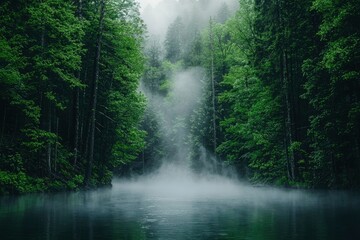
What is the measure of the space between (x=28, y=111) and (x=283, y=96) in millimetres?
17652

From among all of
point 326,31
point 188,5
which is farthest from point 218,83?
point 188,5

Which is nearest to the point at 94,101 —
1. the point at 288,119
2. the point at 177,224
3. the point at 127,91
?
the point at 127,91

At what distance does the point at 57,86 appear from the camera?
25547mm

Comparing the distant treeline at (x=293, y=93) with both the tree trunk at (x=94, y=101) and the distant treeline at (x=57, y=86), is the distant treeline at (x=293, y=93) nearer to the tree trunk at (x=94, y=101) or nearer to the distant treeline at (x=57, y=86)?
the distant treeline at (x=57, y=86)

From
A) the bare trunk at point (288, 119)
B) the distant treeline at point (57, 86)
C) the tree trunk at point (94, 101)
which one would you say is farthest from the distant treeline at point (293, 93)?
the tree trunk at point (94, 101)

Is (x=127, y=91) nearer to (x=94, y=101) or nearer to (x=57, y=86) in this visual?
(x=94, y=101)

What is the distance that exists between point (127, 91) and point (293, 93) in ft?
42.8

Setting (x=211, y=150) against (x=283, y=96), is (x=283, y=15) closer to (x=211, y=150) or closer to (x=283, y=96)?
(x=283, y=96)

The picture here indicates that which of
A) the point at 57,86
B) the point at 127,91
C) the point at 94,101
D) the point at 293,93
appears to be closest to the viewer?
the point at 57,86

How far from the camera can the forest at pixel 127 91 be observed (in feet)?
68.6

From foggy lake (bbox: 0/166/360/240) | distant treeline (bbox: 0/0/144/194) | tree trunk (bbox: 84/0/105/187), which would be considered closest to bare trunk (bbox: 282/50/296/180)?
distant treeline (bbox: 0/0/144/194)

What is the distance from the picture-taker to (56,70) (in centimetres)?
2200

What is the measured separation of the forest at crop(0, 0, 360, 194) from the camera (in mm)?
20906

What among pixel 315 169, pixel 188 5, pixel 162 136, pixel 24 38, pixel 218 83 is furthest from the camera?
pixel 188 5
